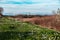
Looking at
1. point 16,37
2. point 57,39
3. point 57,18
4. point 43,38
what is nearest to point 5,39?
point 16,37

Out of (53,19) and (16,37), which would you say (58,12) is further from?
(16,37)

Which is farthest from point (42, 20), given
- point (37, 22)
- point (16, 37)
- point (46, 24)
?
point (16, 37)

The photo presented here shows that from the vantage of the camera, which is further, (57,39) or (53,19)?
(53,19)

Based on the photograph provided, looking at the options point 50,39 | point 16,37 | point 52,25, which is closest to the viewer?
point 50,39

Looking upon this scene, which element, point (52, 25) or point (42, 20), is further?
point (42, 20)

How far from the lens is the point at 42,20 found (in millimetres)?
18438

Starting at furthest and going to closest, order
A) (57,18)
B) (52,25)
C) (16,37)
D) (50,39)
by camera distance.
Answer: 1. (57,18)
2. (52,25)
3. (16,37)
4. (50,39)

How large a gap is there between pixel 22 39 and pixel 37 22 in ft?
28.7

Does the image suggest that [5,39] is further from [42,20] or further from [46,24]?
[42,20]

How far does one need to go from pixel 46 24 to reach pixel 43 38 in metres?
7.46

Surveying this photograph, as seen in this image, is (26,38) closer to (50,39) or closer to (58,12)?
(50,39)

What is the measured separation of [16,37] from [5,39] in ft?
1.97

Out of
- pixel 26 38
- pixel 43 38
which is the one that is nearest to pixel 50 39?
pixel 43 38

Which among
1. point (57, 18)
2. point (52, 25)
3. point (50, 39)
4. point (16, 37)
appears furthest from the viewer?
point (57, 18)
